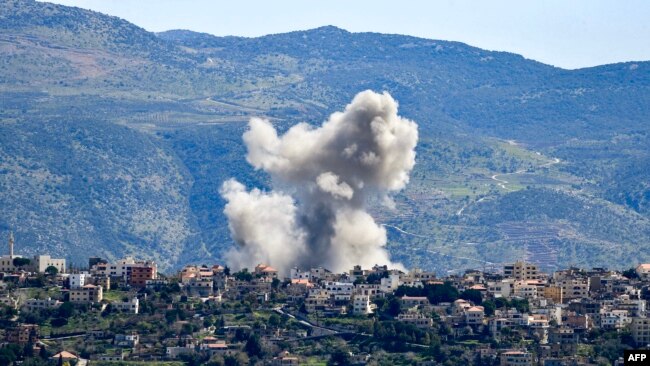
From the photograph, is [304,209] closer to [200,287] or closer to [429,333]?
[200,287]

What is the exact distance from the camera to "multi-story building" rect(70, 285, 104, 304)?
119812mm

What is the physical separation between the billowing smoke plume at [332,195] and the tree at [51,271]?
13.9 meters

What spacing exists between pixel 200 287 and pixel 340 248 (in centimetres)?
1716

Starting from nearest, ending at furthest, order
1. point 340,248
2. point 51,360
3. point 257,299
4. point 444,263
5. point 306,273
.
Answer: point 51,360 < point 257,299 < point 306,273 < point 340,248 < point 444,263

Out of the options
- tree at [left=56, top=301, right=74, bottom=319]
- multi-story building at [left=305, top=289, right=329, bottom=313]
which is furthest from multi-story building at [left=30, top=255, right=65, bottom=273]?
multi-story building at [left=305, top=289, right=329, bottom=313]

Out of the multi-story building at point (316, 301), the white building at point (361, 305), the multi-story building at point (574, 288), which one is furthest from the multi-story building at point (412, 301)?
the multi-story building at point (574, 288)

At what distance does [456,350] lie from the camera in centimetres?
10938

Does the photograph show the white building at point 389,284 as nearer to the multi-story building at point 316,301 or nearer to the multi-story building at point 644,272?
the multi-story building at point 316,301

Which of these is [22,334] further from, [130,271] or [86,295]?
[130,271]

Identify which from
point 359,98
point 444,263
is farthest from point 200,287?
point 444,263

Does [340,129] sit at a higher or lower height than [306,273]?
higher

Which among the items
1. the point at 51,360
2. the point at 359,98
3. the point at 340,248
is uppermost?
the point at 359,98

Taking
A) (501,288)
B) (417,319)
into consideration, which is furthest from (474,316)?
(501,288)

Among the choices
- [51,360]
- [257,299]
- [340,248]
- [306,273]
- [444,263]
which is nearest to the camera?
[51,360]
